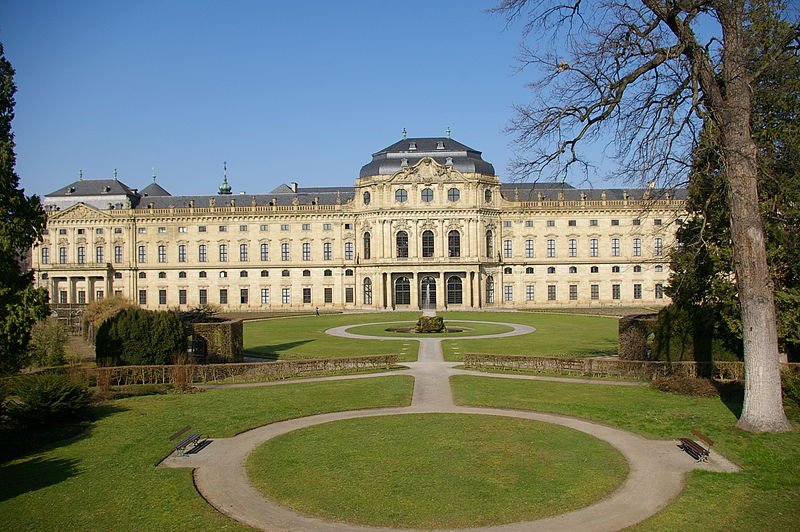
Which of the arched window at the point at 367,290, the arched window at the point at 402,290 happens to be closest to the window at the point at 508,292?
the arched window at the point at 402,290

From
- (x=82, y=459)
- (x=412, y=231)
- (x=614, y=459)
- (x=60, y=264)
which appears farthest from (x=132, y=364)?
(x=60, y=264)

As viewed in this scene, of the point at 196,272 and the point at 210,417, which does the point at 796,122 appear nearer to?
the point at 210,417

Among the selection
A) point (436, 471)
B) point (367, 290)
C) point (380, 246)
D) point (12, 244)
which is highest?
point (380, 246)

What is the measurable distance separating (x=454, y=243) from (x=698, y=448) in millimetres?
61197

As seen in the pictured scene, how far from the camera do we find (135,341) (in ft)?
87.9

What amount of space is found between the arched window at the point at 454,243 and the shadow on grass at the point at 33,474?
6200 centimetres

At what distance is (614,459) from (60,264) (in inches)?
3075

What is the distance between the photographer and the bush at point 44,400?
17.6 m

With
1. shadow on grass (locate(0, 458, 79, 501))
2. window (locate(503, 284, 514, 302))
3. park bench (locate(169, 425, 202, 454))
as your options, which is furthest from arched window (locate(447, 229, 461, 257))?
shadow on grass (locate(0, 458, 79, 501))

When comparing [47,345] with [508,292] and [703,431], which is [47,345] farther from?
[508,292]

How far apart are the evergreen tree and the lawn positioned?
1346 centimetres

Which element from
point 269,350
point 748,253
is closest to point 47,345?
point 269,350

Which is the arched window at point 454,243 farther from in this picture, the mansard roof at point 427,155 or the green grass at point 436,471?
the green grass at point 436,471

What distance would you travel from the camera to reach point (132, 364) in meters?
26.7
